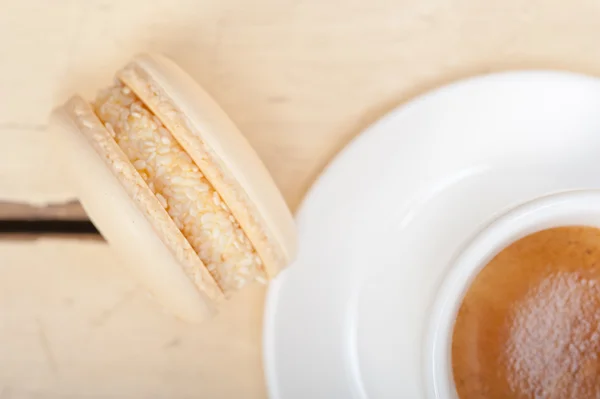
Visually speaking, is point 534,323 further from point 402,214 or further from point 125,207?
point 125,207

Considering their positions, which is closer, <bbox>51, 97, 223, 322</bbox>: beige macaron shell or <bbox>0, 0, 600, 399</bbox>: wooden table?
<bbox>51, 97, 223, 322</bbox>: beige macaron shell

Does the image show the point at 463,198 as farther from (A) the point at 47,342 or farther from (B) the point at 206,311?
(A) the point at 47,342

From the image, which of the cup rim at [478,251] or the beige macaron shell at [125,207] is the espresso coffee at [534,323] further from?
the beige macaron shell at [125,207]

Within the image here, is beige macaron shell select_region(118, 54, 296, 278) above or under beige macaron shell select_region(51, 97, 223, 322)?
above

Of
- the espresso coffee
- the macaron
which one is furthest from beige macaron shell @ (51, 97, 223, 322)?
the espresso coffee

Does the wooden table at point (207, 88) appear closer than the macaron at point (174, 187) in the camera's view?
No

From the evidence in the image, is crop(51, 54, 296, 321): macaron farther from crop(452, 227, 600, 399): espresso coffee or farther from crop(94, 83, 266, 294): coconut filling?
crop(452, 227, 600, 399): espresso coffee

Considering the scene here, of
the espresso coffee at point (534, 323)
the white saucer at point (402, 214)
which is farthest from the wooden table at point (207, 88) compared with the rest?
the espresso coffee at point (534, 323)
